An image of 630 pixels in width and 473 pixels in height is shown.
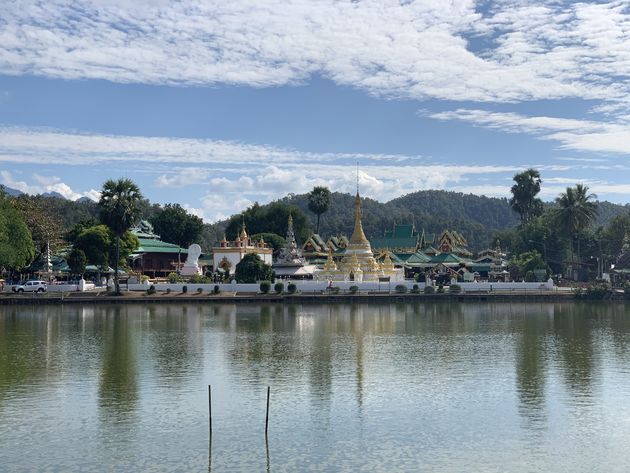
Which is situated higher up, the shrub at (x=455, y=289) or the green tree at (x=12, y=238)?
the green tree at (x=12, y=238)

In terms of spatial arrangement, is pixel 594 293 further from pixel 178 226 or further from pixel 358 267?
pixel 178 226

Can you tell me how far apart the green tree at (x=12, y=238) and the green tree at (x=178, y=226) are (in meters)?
46.3

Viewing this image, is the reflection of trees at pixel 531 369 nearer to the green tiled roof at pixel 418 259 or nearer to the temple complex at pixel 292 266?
the temple complex at pixel 292 266

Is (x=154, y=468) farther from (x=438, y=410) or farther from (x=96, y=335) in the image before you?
(x=96, y=335)

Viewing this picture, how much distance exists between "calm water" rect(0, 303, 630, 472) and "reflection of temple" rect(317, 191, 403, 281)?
3340 cm

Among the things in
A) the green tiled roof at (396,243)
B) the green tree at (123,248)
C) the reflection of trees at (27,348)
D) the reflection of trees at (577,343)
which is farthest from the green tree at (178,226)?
the reflection of trees at (577,343)

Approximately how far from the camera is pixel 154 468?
63.7 ft

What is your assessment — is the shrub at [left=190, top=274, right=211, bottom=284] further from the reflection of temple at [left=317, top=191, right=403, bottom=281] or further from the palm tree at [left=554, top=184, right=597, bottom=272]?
the palm tree at [left=554, top=184, right=597, bottom=272]

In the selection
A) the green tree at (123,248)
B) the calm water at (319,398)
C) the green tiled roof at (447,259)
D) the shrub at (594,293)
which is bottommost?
the calm water at (319,398)

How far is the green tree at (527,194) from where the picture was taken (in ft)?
374

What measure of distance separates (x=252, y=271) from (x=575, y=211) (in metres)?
38.3

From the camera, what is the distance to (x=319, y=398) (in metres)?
27.0

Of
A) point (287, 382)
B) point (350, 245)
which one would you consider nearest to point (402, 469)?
point (287, 382)

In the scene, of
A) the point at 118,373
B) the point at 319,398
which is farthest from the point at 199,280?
the point at 319,398
